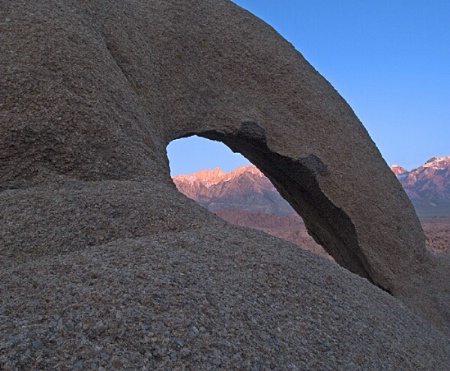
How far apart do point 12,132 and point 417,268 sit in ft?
24.9

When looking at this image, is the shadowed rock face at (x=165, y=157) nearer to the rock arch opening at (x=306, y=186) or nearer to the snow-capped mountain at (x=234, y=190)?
the rock arch opening at (x=306, y=186)

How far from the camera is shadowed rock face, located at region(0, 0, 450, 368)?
456cm

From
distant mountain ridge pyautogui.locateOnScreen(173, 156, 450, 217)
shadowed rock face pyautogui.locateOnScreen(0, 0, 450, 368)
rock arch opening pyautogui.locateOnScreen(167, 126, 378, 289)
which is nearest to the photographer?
shadowed rock face pyautogui.locateOnScreen(0, 0, 450, 368)

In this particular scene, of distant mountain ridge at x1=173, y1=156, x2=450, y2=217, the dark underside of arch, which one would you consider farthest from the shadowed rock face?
distant mountain ridge at x1=173, y1=156, x2=450, y2=217

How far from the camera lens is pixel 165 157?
7891 mm

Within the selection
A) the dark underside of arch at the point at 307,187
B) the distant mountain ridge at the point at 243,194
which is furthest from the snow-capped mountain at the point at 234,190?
the dark underside of arch at the point at 307,187

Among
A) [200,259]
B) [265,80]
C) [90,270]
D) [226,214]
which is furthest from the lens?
[226,214]

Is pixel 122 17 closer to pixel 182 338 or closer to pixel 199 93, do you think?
pixel 199 93

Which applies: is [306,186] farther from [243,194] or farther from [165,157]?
[243,194]

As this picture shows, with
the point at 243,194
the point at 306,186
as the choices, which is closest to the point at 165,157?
the point at 306,186

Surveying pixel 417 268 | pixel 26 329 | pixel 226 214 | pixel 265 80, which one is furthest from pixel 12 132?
pixel 226 214

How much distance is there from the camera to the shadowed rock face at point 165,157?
15.0 feet

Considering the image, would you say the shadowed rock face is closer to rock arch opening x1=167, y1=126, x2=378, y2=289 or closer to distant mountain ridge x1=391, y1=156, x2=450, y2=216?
rock arch opening x1=167, y1=126, x2=378, y2=289

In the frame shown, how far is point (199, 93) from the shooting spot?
9.92 metres
